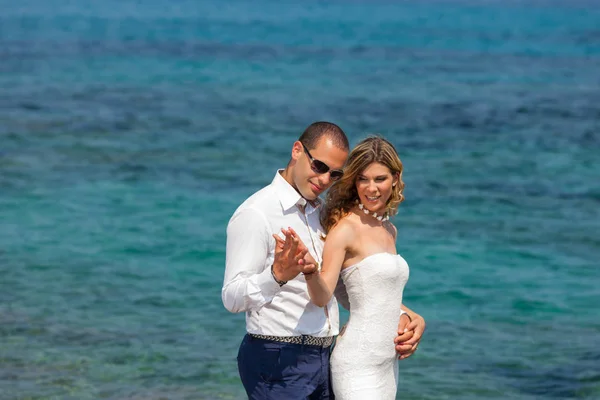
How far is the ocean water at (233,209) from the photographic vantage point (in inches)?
370

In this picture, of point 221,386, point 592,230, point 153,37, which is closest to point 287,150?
point 592,230

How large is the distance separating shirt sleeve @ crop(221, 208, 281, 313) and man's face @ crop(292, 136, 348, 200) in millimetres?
271

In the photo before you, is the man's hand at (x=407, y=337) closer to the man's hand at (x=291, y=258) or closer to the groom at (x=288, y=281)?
the groom at (x=288, y=281)

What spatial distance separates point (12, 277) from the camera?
1183 centimetres

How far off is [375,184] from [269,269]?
76 centimetres

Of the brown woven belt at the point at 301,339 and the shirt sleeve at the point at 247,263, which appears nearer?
the shirt sleeve at the point at 247,263

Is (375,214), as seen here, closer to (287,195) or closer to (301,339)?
(287,195)

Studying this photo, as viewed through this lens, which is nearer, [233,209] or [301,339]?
[301,339]

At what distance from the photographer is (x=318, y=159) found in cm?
464

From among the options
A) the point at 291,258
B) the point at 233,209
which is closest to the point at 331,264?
the point at 291,258

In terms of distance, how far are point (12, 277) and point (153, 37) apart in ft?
122

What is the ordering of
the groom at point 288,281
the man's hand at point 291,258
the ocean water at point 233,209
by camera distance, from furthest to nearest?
the ocean water at point 233,209, the groom at point 288,281, the man's hand at point 291,258

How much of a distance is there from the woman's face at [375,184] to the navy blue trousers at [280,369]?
763mm

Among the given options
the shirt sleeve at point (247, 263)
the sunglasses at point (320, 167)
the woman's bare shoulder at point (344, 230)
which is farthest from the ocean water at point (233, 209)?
the sunglasses at point (320, 167)
